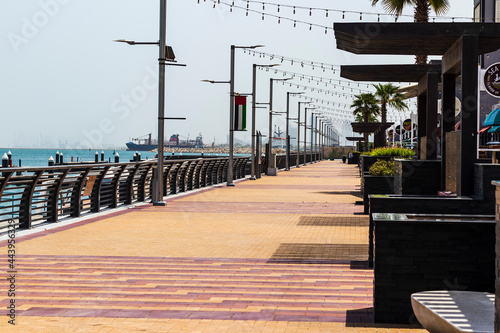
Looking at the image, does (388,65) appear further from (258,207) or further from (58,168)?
(58,168)

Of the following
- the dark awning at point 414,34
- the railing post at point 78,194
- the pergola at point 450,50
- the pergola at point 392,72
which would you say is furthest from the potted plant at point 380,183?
the railing post at point 78,194

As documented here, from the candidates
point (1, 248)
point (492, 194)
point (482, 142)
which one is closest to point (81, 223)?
point (1, 248)

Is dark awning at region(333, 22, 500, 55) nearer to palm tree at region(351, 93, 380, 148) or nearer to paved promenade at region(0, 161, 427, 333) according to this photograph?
paved promenade at region(0, 161, 427, 333)

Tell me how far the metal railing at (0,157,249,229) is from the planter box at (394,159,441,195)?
660cm

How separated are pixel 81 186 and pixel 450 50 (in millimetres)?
8265

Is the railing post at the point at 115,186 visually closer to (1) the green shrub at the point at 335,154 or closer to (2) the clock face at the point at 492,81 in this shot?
(2) the clock face at the point at 492,81

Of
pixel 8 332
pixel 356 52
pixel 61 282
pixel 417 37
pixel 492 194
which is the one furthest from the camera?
pixel 356 52

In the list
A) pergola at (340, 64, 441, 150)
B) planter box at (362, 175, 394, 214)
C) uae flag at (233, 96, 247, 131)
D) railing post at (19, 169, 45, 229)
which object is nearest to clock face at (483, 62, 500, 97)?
pergola at (340, 64, 441, 150)

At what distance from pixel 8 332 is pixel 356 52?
9.33 metres

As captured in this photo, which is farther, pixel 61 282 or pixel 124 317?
pixel 61 282

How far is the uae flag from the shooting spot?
35.5 m

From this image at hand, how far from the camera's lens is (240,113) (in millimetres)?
35562

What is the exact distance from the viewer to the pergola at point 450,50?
38.5ft

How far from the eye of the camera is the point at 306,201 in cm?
2228
